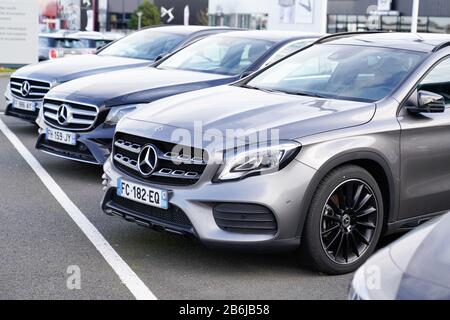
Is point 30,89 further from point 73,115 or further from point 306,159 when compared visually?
point 306,159

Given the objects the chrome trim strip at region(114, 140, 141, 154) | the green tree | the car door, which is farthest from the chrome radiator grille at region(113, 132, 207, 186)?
the green tree

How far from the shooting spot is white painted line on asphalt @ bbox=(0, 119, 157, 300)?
4.81 meters

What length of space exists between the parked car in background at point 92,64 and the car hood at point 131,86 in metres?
1.38

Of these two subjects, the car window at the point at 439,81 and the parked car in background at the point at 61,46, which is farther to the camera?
the parked car in background at the point at 61,46

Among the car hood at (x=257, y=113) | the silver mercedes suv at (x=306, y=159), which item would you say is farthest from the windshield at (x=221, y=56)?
the car hood at (x=257, y=113)

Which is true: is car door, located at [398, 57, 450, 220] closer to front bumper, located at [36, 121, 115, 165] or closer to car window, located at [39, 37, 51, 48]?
front bumper, located at [36, 121, 115, 165]

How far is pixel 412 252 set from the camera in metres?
3.34

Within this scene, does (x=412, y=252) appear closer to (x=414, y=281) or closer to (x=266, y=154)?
(x=414, y=281)

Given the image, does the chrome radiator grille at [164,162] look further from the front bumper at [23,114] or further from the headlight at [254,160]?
the front bumper at [23,114]

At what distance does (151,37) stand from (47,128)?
3804 millimetres

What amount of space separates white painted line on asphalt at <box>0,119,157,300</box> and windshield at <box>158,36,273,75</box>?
2018 mm

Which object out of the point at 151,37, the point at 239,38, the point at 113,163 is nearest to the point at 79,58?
the point at 151,37

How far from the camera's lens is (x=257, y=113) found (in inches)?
210

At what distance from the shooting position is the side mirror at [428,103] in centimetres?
541
